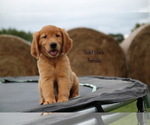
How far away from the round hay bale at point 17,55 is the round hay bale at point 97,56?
347mm

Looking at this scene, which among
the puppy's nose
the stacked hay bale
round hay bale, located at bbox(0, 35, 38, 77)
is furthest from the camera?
the stacked hay bale

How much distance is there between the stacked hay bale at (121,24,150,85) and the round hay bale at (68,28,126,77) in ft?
0.25

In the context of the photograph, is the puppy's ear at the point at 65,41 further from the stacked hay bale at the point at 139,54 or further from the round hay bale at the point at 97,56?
the stacked hay bale at the point at 139,54

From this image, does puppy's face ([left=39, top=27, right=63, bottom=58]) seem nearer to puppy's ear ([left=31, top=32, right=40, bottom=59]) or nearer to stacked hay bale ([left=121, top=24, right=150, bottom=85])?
puppy's ear ([left=31, top=32, right=40, bottom=59])

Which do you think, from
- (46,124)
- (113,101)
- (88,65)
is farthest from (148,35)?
(46,124)

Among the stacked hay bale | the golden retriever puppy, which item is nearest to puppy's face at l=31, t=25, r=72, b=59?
the golden retriever puppy

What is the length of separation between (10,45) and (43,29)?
5.29 feet

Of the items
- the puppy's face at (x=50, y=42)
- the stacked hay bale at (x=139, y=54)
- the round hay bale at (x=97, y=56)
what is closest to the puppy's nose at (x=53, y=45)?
the puppy's face at (x=50, y=42)

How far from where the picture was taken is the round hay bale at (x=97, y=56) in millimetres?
2686

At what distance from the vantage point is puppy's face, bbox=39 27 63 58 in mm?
1050

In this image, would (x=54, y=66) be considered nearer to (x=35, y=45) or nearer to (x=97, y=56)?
(x=35, y=45)

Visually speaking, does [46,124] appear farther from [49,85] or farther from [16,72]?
[16,72]

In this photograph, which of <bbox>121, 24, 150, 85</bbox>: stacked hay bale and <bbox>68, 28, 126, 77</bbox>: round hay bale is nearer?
<bbox>68, 28, 126, 77</bbox>: round hay bale

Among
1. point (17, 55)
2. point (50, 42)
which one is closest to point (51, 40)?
point (50, 42)
